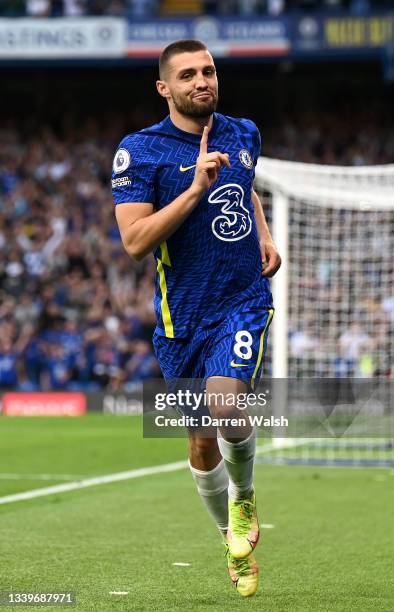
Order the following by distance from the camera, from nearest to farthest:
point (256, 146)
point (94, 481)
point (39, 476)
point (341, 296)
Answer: point (256, 146) → point (94, 481) → point (39, 476) → point (341, 296)

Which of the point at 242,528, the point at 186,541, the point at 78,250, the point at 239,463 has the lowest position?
the point at 78,250

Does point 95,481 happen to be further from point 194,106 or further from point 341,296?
point 341,296

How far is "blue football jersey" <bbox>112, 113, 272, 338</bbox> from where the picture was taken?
5172 millimetres

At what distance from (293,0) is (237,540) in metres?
24.5

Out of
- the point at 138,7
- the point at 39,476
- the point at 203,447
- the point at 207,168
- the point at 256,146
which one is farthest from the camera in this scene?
the point at 138,7

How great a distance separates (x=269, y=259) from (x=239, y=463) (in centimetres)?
103

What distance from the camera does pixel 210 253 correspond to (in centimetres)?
521

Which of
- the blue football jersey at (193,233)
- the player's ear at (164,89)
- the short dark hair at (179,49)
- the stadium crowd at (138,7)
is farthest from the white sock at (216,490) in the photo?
the stadium crowd at (138,7)

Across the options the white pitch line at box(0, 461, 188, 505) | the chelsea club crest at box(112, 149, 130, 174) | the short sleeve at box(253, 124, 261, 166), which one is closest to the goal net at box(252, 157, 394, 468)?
the white pitch line at box(0, 461, 188, 505)

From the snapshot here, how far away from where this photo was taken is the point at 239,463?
5227 mm

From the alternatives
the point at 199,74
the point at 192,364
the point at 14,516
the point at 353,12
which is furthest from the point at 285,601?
the point at 353,12

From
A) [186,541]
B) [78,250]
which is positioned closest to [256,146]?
[186,541]

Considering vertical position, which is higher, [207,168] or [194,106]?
[194,106]

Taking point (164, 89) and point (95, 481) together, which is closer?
point (164, 89)
